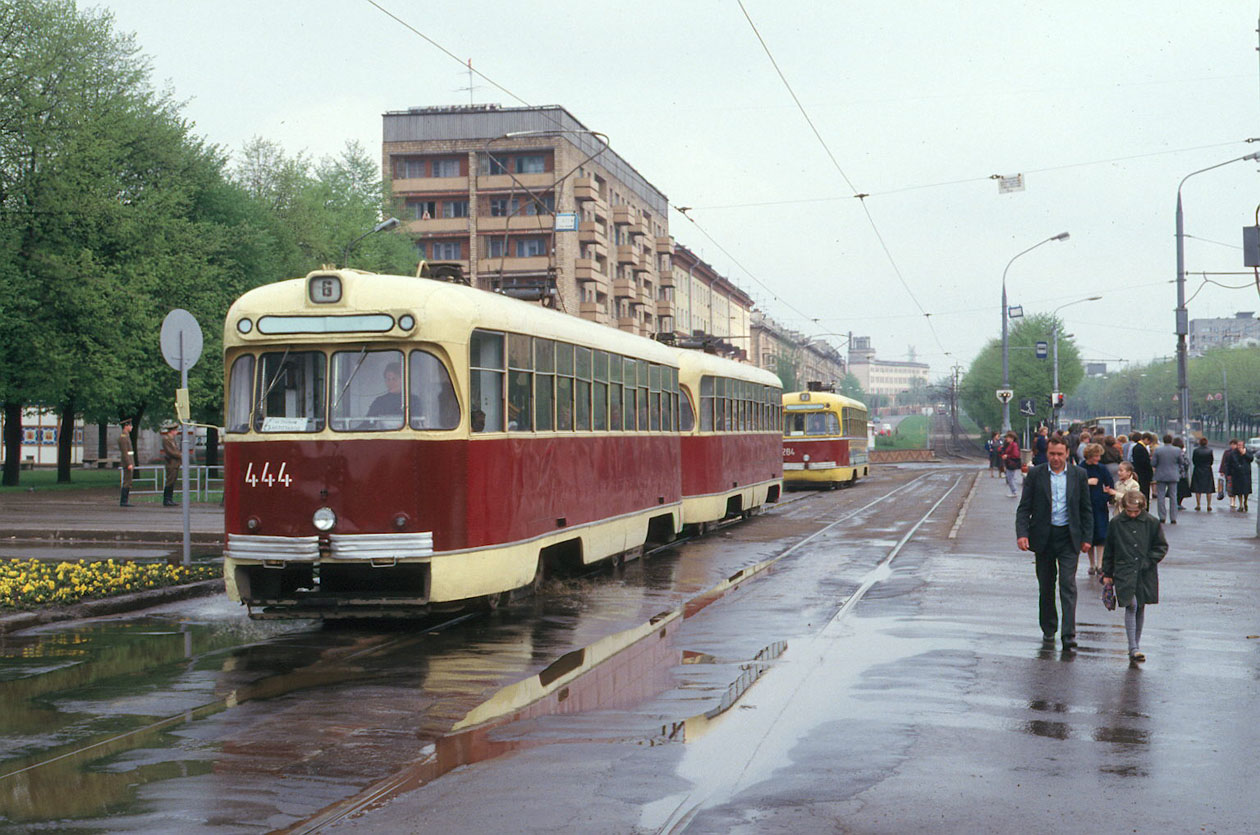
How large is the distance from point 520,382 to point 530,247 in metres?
69.9

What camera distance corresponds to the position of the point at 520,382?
45.5 ft

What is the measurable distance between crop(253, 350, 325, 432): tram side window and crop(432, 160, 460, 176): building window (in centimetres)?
7239

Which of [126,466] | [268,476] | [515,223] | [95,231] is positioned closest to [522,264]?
[515,223]

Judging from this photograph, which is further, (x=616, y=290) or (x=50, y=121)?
(x=616, y=290)

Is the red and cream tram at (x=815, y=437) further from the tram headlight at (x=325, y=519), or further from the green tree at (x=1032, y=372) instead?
the green tree at (x=1032, y=372)

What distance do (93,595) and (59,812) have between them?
26.9ft

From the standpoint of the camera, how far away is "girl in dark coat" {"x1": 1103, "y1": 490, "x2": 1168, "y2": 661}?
432 inches

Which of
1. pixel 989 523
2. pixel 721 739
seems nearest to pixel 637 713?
pixel 721 739

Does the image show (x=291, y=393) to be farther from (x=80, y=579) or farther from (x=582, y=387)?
(x=582, y=387)

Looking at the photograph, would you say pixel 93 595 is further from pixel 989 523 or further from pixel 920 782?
pixel 989 523

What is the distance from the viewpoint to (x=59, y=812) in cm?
655

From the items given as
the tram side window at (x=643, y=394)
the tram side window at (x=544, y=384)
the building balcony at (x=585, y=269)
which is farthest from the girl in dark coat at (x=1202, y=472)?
the building balcony at (x=585, y=269)

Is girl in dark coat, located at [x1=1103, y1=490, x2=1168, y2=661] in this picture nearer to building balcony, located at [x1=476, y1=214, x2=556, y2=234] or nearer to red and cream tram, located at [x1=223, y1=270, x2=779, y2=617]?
red and cream tram, located at [x1=223, y1=270, x2=779, y2=617]

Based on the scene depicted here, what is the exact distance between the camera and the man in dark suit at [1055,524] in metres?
11.7
